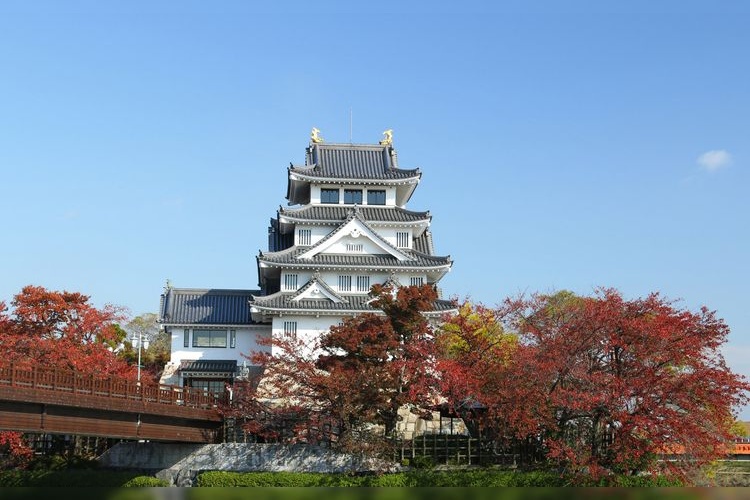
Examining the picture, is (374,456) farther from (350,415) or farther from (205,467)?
(205,467)

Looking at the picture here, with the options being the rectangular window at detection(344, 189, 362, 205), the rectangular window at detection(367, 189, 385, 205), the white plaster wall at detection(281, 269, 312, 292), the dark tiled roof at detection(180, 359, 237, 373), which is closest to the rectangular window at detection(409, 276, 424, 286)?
the rectangular window at detection(367, 189, 385, 205)

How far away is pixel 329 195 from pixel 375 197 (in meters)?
2.72

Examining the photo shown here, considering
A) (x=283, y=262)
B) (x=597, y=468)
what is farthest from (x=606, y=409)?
(x=283, y=262)

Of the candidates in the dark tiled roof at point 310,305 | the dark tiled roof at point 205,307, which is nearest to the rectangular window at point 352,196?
the dark tiled roof at point 310,305

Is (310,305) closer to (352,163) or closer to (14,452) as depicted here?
(352,163)

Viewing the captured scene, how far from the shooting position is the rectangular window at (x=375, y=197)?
171ft

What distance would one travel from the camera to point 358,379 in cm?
3444

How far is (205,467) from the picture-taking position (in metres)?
36.8

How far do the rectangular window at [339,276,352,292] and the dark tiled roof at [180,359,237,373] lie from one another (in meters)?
7.24

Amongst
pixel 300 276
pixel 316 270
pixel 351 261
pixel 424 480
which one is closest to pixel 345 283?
→ pixel 351 261

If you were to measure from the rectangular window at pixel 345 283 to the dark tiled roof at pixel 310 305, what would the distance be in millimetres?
1171

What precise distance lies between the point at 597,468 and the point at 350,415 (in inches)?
A: 377

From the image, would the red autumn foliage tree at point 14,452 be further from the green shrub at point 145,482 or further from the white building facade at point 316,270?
the white building facade at point 316,270

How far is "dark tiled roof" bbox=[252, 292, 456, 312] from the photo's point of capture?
4666 centimetres
